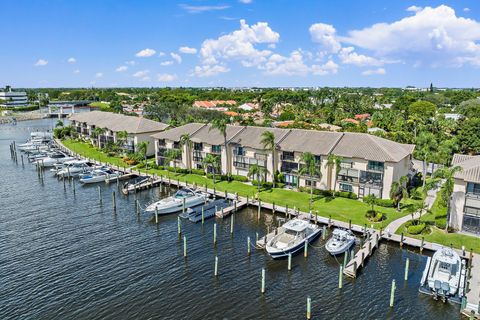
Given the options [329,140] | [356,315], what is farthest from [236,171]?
[356,315]

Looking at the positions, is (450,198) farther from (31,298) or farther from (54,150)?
(54,150)

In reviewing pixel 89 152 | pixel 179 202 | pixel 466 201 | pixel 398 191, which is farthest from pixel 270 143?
pixel 89 152

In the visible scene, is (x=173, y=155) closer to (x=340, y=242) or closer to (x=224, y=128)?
(x=224, y=128)

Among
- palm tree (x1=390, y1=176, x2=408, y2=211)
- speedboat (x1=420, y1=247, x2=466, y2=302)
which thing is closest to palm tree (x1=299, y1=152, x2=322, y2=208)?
palm tree (x1=390, y1=176, x2=408, y2=211)

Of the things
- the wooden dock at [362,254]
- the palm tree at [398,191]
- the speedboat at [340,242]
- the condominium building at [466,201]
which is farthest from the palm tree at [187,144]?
the condominium building at [466,201]

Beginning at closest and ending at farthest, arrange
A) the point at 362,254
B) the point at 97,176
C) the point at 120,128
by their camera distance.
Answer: the point at 362,254
the point at 97,176
the point at 120,128
